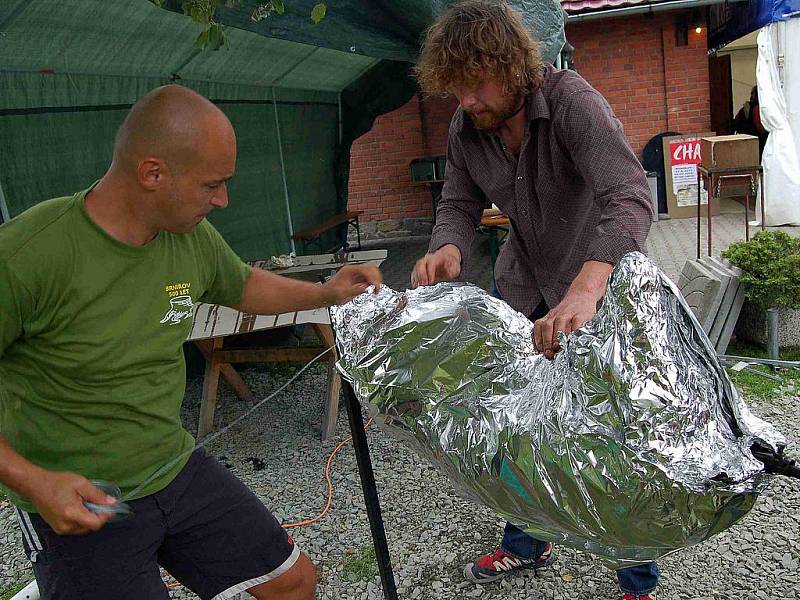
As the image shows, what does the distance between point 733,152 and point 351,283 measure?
4879 millimetres

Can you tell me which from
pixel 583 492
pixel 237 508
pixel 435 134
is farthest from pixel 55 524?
pixel 435 134

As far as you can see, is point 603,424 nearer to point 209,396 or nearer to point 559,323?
point 559,323

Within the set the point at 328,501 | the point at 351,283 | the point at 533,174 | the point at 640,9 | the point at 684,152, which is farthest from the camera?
the point at 684,152

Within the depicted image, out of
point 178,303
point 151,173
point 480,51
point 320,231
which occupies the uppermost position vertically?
point 480,51

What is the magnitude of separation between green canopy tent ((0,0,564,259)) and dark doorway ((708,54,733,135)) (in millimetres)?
9289

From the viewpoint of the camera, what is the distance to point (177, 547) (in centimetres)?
185

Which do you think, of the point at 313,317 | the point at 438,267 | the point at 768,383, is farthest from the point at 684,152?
the point at 438,267

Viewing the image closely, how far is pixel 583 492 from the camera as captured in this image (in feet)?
4.74

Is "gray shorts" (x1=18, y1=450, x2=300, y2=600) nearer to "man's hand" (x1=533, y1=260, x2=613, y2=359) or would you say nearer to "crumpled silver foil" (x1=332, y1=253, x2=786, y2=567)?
"crumpled silver foil" (x1=332, y1=253, x2=786, y2=567)

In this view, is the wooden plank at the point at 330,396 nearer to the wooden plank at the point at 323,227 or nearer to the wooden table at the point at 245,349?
the wooden table at the point at 245,349

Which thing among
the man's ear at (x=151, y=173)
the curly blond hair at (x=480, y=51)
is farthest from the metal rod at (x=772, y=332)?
the man's ear at (x=151, y=173)

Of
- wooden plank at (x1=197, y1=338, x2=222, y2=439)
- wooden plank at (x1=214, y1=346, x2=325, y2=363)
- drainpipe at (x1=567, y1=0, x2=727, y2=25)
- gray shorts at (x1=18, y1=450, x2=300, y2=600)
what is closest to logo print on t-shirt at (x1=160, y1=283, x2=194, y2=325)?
gray shorts at (x1=18, y1=450, x2=300, y2=600)

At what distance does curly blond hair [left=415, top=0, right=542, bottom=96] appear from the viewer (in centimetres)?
193

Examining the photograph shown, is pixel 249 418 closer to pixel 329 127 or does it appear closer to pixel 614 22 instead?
pixel 329 127
